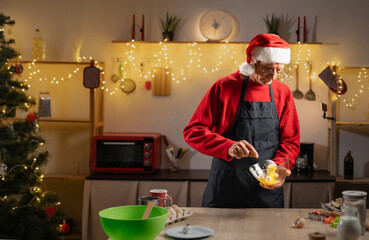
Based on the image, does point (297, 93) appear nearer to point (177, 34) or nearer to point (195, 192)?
point (177, 34)

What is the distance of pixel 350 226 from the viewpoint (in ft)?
5.93

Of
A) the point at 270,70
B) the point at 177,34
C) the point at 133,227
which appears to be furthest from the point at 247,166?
the point at 177,34

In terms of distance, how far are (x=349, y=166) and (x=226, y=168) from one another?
1.97 metres

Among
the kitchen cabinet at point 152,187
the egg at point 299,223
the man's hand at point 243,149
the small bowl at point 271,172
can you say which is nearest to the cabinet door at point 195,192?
the kitchen cabinet at point 152,187

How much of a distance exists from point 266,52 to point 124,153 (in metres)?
1.89

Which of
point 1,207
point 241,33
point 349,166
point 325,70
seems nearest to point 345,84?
point 325,70

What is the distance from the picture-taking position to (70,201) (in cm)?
482

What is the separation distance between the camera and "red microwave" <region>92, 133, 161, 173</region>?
4.31 meters

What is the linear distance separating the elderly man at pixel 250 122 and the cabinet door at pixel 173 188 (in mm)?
1173

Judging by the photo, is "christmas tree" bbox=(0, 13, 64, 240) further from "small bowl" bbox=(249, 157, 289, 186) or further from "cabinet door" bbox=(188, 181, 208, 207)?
"small bowl" bbox=(249, 157, 289, 186)

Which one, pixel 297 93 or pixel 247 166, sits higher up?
pixel 297 93

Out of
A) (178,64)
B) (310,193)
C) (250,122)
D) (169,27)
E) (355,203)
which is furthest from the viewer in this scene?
(178,64)

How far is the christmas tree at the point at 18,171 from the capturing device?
382cm

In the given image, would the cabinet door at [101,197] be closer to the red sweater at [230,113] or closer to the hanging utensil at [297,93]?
the red sweater at [230,113]
